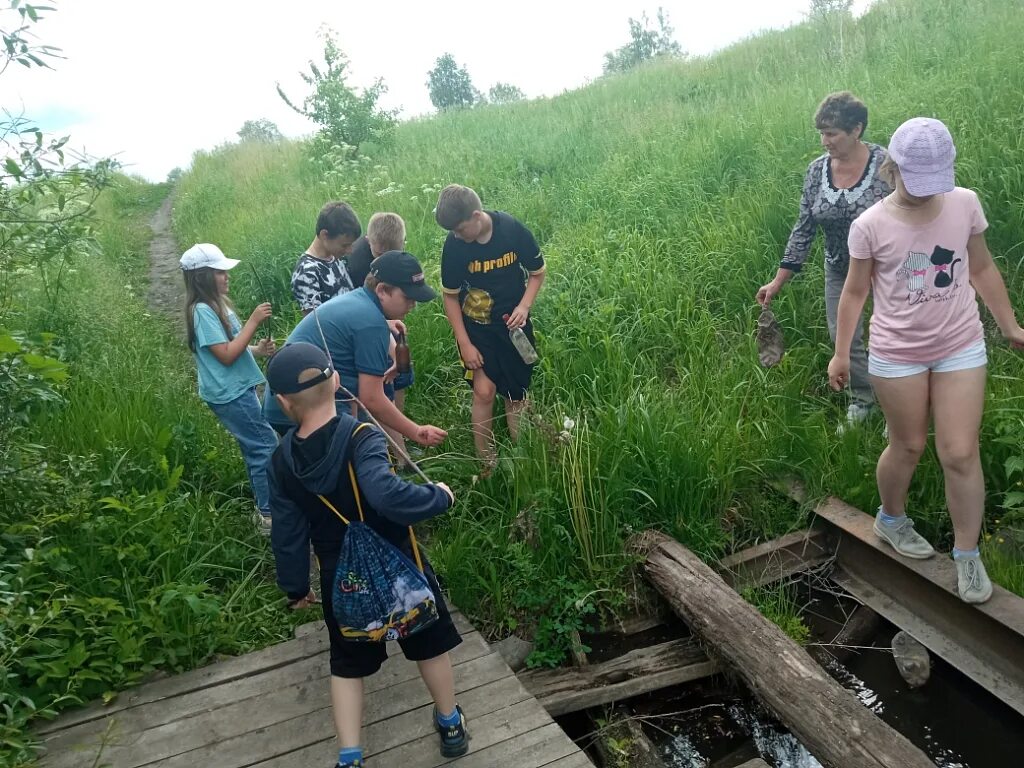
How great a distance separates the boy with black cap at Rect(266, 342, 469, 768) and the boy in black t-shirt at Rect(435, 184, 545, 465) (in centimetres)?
177

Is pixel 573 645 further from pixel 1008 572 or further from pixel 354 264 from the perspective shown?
pixel 354 264

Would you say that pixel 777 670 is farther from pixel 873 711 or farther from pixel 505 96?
pixel 505 96

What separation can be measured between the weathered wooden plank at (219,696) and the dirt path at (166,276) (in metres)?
5.74

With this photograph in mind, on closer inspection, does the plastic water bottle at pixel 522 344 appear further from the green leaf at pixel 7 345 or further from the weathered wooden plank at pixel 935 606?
the green leaf at pixel 7 345

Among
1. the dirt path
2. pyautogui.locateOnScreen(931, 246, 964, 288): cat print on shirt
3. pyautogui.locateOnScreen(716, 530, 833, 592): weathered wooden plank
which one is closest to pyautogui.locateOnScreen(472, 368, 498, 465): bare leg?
pyautogui.locateOnScreen(716, 530, 833, 592): weathered wooden plank

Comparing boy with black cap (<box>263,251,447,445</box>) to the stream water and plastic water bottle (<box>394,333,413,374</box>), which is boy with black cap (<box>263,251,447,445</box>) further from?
the stream water

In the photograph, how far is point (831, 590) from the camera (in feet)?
12.6

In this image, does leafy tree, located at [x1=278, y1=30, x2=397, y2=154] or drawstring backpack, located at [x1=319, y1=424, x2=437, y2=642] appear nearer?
drawstring backpack, located at [x1=319, y1=424, x2=437, y2=642]

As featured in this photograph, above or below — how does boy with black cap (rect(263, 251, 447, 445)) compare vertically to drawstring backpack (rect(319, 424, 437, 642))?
above

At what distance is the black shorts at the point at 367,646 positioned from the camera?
8.52ft

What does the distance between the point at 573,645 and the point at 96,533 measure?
2.43m

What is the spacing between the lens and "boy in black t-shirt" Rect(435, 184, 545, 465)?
4.31m

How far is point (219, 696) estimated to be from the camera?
3217 mm

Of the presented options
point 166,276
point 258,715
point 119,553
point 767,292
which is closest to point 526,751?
point 258,715
